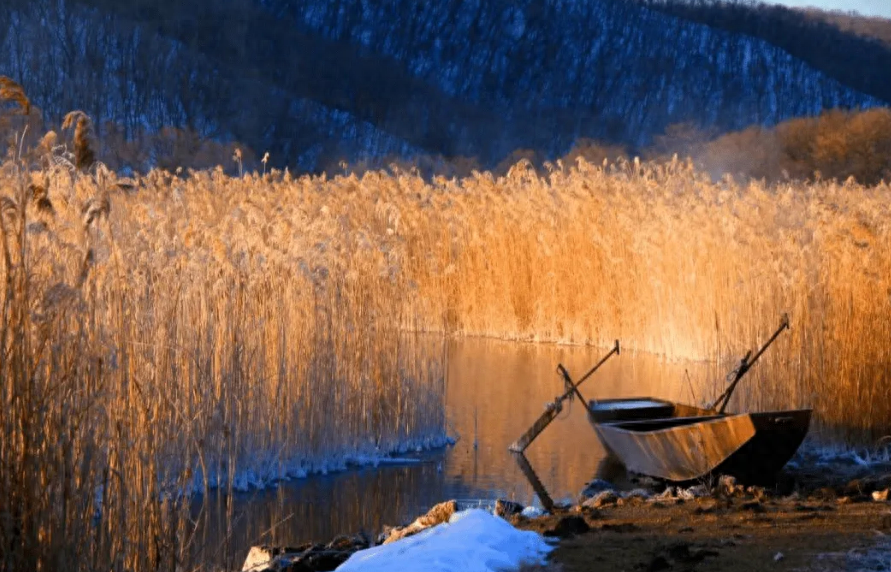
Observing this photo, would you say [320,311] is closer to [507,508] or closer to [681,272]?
[507,508]

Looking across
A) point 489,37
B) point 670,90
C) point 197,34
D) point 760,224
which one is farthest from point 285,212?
point 489,37

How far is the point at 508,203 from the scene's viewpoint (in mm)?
17906

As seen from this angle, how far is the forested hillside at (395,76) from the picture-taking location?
167ft

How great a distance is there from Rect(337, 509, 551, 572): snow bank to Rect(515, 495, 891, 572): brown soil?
14cm

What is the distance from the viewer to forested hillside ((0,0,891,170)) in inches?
2004

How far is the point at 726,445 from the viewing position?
28.2ft

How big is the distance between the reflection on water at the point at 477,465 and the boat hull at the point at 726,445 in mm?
727

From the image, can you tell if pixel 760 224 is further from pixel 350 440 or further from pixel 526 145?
pixel 526 145

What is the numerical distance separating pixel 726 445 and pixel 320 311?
10.6ft

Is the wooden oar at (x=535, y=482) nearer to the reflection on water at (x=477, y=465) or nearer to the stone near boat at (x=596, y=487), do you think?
the reflection on water at (x=477, y=465)

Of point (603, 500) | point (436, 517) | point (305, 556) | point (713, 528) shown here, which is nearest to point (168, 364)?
point (305, 556)

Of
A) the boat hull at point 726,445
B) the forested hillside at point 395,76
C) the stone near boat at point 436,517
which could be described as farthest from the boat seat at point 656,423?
the forested hillside at point 395,76

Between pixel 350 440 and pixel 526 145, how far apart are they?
56291 millimetres

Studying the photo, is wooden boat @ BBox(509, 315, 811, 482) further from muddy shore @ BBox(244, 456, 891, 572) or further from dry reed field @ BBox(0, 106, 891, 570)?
dry reed field @ BBox(0, 106, 891, 570)
